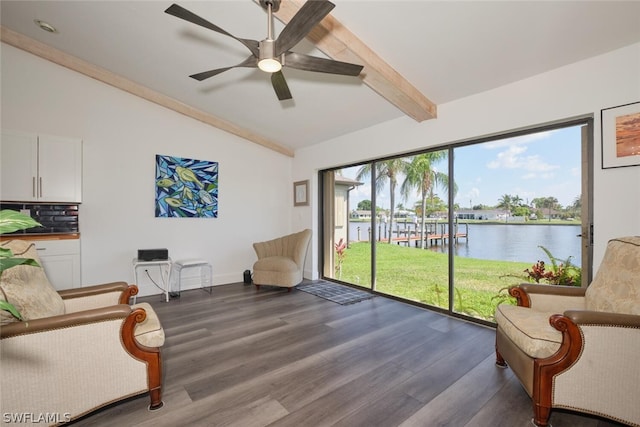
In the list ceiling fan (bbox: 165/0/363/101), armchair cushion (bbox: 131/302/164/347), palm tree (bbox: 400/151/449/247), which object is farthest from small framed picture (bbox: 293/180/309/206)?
armchair cushion (bbox: 131/302/164/347)

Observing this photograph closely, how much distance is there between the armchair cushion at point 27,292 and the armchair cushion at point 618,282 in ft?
11.8

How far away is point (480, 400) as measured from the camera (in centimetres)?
189

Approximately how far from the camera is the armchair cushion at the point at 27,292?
1.57 meters

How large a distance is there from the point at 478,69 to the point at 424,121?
94 centimetres

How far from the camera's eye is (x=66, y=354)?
5.22 feet

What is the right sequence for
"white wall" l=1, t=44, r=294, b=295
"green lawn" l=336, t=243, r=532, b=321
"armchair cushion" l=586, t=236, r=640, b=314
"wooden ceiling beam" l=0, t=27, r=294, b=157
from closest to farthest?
"armchair cushion" l=586, t=236, r=640, b=314, "green lawn" l=336, t=243, r=532, b=321, "wooden ceiling beam" l=0, t=27, r=294, b=157, "white wall" l=1, t=44, r=294, b=295

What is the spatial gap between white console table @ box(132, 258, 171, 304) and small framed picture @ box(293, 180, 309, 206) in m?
2.57

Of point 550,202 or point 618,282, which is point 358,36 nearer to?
point 550,202

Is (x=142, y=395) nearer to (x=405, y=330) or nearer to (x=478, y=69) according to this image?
(x=405, y=330)

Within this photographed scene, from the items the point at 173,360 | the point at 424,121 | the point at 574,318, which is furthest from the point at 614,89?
the point at 173,360

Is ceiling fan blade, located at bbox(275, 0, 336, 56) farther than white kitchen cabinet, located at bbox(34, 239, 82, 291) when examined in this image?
No

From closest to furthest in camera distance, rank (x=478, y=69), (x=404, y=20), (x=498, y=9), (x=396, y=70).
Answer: (x=498, y=9) < (x=404, y=20) < (x=478, y=69) < (x=396, y=70)

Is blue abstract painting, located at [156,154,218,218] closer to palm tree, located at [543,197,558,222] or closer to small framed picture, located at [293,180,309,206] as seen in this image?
small framed picture, located at [293,180,309,206]

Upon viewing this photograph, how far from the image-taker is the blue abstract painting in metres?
4.45
